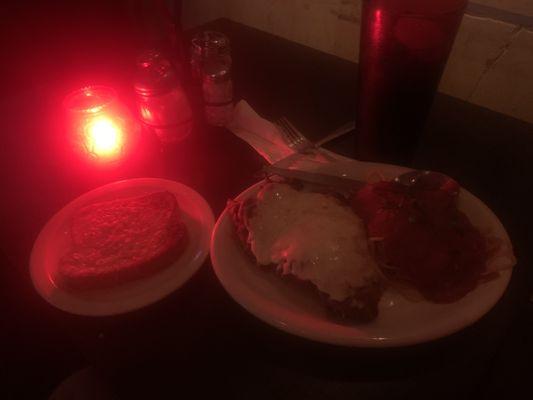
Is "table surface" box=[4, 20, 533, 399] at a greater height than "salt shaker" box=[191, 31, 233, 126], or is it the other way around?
"salt shaker" box=[191, 31, 233, 126]

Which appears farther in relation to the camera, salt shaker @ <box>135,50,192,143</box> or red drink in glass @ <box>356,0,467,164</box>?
salt shaker @ <box>135,50,192,143</box>

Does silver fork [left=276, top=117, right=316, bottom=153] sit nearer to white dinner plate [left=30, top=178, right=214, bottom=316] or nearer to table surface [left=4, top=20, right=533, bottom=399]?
table surface [left=4, top=20, right=533, bottom=399]

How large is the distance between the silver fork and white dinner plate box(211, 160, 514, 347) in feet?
1.32

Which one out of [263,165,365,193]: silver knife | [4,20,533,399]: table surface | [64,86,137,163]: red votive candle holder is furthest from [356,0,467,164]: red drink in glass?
[64,86,137,163]: red votive candle holder

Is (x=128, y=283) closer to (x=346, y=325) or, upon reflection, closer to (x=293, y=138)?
(x=346, y=325)

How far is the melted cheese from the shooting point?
2.55 ft

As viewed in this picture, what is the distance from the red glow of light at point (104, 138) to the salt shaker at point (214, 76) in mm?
298

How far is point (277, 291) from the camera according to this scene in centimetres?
84

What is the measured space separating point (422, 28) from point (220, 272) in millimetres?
724

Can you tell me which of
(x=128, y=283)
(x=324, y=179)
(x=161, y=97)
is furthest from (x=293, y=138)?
(x=128, y=283)

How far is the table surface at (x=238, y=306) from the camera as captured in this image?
0.76 m

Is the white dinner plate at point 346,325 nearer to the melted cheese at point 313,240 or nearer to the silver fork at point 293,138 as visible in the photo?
the melted cheese at point 313,240

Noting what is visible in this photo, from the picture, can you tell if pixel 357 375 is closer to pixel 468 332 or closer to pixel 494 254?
pixel 468 332

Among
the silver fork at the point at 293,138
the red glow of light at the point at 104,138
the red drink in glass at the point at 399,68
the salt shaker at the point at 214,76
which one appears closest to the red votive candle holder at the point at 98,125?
the red glow of light at the point at 104,138
